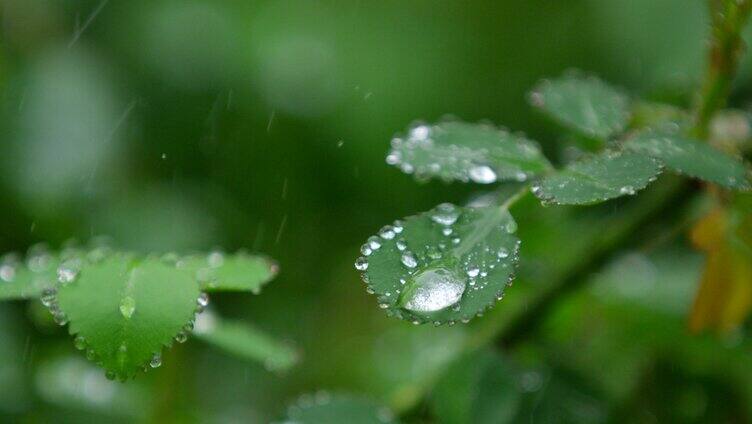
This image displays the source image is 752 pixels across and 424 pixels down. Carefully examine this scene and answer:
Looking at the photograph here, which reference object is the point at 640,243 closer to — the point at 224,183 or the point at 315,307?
the point at 315,307

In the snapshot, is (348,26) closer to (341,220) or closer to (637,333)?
(341,220)

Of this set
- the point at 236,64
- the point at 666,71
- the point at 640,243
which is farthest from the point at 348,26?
the point at 640,243

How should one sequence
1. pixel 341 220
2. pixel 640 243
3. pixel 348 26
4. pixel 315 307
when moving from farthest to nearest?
pixel 348 26 < pixel 341 220 < pixel 315 307 < pixel 640 243

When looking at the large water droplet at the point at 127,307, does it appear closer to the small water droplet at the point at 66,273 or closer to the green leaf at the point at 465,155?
the small water droplet at the point at 66,273

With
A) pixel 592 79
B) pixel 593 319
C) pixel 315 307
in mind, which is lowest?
pixel 315 307

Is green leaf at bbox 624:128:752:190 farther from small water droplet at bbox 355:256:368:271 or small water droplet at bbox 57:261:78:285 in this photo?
small water droplet at bbox 57:261:78:285

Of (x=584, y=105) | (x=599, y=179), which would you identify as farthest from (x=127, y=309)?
(x=584, y=105)

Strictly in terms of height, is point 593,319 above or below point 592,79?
below

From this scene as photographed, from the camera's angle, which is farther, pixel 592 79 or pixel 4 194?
pixel 4 194

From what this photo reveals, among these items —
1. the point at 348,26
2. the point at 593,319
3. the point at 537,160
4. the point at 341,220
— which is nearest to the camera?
the point at 537,160
